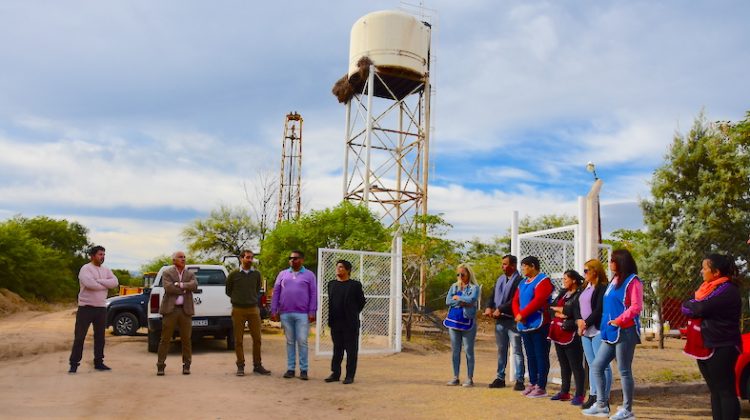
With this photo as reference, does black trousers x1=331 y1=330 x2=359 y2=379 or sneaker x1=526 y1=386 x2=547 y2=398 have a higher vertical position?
black trousers x1=331 y1=330 x2=359 y2=379

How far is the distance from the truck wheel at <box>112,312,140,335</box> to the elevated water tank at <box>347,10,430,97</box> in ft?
45.5

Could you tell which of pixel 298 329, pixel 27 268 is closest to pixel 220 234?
pixel 27 268

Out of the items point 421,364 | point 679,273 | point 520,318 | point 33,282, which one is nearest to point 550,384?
point 520,318

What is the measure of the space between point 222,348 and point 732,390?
1069cm

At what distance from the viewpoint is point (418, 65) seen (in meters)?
26.6

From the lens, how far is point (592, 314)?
6953mm

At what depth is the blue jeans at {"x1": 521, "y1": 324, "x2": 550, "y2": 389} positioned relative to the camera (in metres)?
8.04

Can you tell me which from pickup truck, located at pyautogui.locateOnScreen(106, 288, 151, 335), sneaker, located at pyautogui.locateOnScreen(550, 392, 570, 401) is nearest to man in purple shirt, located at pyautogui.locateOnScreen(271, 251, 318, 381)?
sneaker, located at pyautogui.locateOnScreen(550, 392, 570, 401)

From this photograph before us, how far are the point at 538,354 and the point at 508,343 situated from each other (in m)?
0.76

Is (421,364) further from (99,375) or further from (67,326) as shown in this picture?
(67,326)

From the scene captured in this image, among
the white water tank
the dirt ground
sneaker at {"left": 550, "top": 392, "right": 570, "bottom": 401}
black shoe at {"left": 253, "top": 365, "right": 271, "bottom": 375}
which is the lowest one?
the dirt ground

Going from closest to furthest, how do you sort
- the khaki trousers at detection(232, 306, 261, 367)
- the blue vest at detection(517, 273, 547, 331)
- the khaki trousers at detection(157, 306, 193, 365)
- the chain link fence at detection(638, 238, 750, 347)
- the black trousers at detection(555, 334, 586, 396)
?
the black trousers at detection(555, 334, 586, 396) < the blue vest at detection(517, 273, 547, 331) < the khaki trousers at detection(157, 306, 193, 365) < the khaki trousers at detection(232, 306, 261, 367) < the chain link fence at detection(638, 238, 750, 347)

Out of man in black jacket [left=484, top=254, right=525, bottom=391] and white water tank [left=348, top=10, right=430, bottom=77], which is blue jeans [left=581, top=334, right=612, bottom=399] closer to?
man in black jacket [left=484, top=254, right=525, bottom=391]

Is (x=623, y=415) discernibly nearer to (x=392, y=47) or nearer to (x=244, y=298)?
(x=244, y=298)
